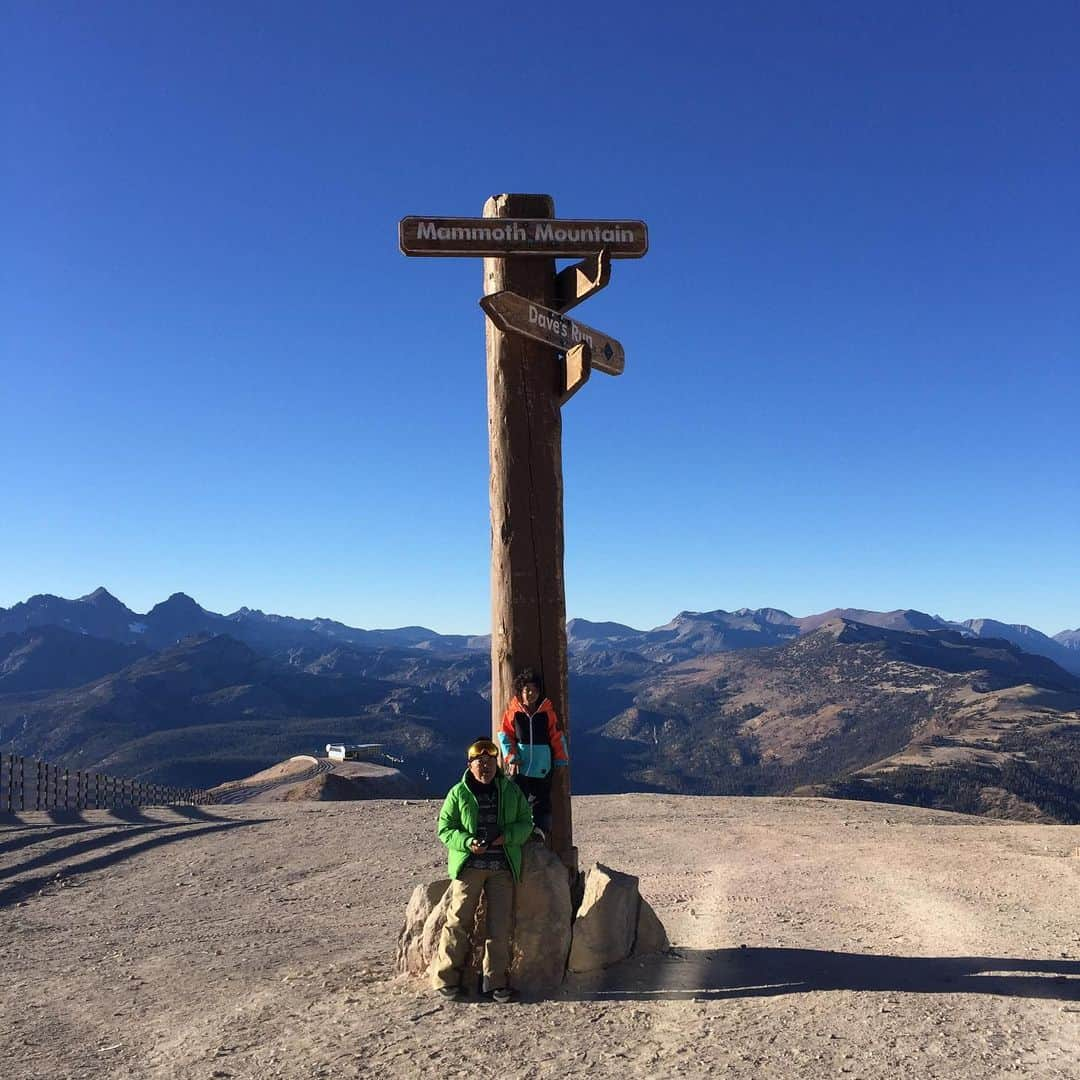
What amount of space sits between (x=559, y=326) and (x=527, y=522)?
1.74 metres

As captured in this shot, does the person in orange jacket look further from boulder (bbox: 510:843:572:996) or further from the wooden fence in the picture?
the wooden fence

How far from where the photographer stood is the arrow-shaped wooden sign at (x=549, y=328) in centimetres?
746

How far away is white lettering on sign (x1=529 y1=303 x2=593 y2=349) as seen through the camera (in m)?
7.66

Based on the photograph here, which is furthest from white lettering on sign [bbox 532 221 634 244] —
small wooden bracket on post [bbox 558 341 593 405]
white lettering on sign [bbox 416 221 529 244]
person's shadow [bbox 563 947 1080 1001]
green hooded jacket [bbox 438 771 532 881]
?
person's shadow [bbox 563 947 1080 1001]

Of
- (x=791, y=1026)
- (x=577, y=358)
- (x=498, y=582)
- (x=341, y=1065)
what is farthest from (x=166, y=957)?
(x=577, y=358)

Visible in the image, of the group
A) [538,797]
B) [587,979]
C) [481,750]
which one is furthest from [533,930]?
[481,750]

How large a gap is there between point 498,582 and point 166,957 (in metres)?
4.86

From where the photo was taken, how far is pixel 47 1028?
21.5 feet

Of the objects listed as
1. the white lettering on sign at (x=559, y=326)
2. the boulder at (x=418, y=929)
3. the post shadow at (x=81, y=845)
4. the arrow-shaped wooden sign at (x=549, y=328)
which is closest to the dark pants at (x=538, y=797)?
the boulder at (x=418, y=929)

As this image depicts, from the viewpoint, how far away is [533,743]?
7.41 metres

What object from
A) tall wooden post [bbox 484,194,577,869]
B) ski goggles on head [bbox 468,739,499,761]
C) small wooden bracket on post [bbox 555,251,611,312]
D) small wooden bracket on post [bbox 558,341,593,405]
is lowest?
ski goggles on head [bbox 468,739,499,761]

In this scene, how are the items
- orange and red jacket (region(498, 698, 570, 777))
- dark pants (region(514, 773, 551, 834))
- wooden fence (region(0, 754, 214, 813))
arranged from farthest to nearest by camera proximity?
wooden fence (region(0, 754, 214, 813)) → dark pants (region(514, 773, 551, 834)) → orange and red jacket (region(498, 698, 570, 777))

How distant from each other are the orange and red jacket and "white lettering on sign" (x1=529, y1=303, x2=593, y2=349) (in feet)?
10.3

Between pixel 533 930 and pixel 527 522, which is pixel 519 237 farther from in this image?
pixel 533 930
